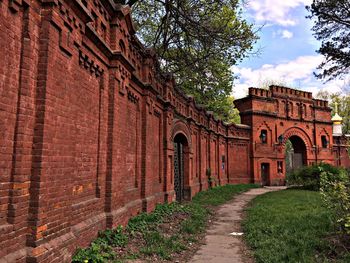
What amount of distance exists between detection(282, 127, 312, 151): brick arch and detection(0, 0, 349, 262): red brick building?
20169 mm

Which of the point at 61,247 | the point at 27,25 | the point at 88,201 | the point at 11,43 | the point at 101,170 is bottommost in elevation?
the point at 61,247

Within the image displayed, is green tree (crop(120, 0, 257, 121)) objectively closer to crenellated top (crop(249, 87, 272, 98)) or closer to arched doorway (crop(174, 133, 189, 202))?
arched doorway (crop(174, 133, 189, 202))

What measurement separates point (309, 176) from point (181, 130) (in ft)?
39.9

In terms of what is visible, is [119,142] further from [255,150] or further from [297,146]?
[297,146]

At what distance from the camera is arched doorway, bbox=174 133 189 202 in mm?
15397

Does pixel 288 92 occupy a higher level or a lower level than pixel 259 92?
higher

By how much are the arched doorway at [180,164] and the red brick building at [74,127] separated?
6.08 feet

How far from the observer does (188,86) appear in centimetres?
2239

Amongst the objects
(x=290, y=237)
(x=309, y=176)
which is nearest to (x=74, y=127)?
(x=290, y=237)

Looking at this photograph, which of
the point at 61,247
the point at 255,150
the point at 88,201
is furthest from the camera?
the point at 255,150

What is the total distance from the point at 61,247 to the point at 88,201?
1.55 metres

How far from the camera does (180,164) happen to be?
15.9 meters

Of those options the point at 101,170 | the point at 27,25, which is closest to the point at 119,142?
the point at 101,170

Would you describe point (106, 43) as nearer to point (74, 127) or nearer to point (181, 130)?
point (74, 127)
